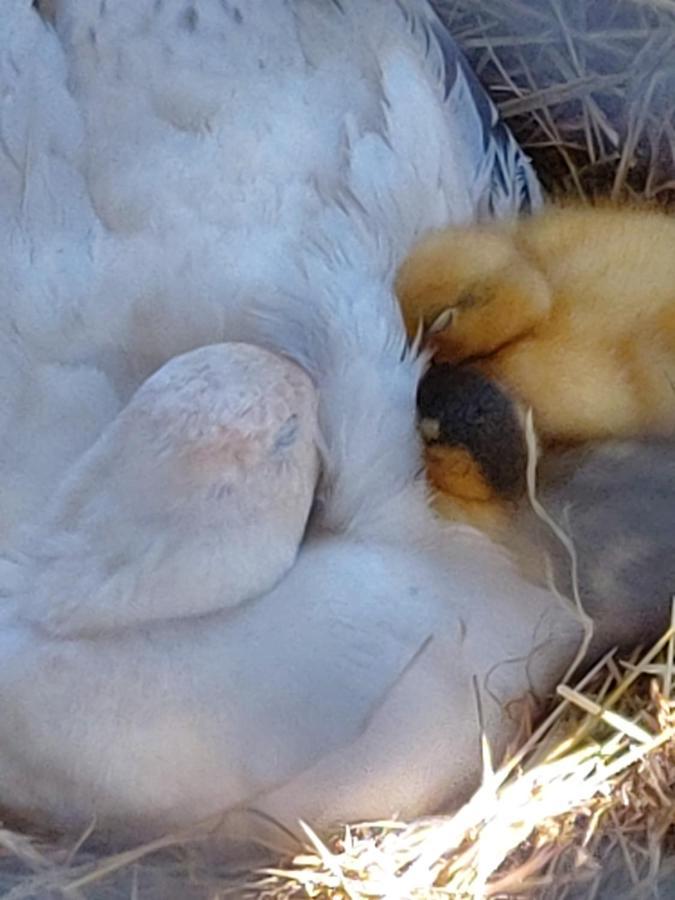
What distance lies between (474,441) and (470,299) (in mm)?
120

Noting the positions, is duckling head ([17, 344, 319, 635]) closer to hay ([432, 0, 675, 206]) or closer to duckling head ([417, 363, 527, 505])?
duckling head ([417, 363, 527, 505])

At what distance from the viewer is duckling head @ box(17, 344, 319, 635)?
1.05 metres

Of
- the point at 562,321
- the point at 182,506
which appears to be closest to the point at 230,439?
the point at 182,506

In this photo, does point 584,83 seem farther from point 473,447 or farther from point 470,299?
point 473,447

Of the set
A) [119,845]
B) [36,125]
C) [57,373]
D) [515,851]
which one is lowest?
[515,851]

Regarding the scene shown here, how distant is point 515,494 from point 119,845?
Answer: 1.21 feet

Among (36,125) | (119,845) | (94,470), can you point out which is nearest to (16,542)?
(94,470)

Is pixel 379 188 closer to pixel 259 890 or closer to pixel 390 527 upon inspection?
pixel 390 527

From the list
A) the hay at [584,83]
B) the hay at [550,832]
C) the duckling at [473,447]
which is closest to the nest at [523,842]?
the hay at [550,832]

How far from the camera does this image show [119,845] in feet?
3.63

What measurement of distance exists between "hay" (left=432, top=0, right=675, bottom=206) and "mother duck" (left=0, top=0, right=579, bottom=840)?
0.58 ft

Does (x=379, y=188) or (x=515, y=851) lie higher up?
(x=379, y=188)

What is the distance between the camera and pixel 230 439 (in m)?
1.05

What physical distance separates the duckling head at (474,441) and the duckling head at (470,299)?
0.04 metres
